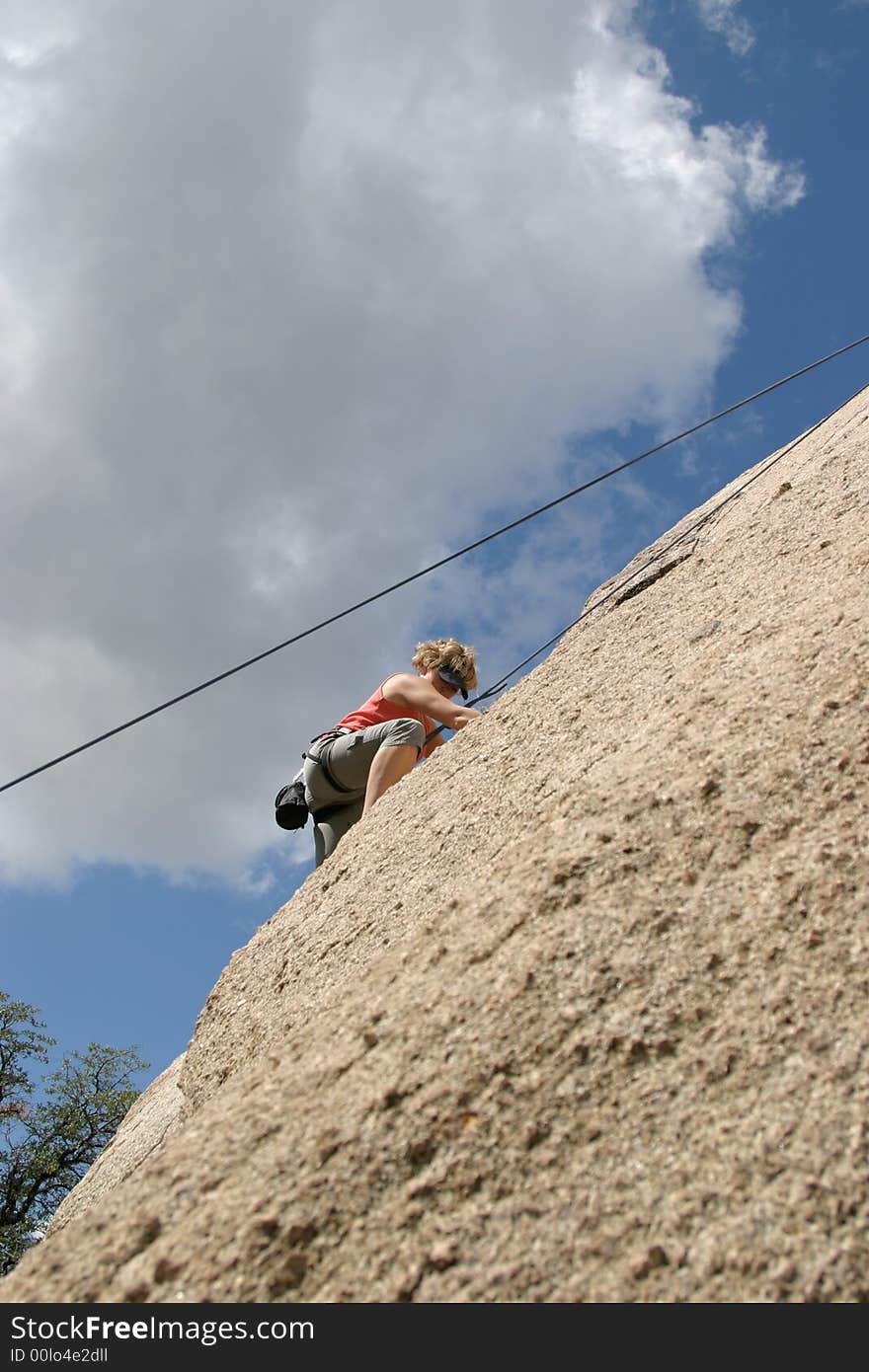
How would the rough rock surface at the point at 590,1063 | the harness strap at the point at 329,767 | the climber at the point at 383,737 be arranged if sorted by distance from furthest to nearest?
the harness strap at the point at 329,767, the climber at the point at 383,737, the rough rock surface at the point at 590,1063

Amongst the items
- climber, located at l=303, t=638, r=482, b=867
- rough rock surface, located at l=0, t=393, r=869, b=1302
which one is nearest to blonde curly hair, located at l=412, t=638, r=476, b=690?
climber, located at l=303, t=638, r=482, b=867

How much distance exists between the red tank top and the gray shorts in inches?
1.6

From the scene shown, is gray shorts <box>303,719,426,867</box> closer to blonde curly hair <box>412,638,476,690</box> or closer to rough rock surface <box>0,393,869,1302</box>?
blonde curly hair <box>412,638,476,690</box>

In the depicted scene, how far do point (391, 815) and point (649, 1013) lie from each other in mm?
1843

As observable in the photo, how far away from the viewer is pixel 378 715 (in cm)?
504

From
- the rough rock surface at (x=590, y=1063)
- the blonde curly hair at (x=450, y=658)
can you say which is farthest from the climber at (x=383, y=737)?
A: the rough rock surface at (x=590, y=1063)

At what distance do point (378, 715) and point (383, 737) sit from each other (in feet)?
0.97

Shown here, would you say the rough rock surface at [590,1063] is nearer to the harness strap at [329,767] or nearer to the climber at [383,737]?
the climber at [383,737]

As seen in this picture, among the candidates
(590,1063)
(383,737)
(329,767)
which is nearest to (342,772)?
(329,767)

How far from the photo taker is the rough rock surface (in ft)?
5.96

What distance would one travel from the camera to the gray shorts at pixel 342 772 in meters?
4.76

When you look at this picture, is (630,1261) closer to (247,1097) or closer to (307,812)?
(247,1097)

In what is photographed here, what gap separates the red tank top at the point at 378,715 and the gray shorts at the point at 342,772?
0.04m
